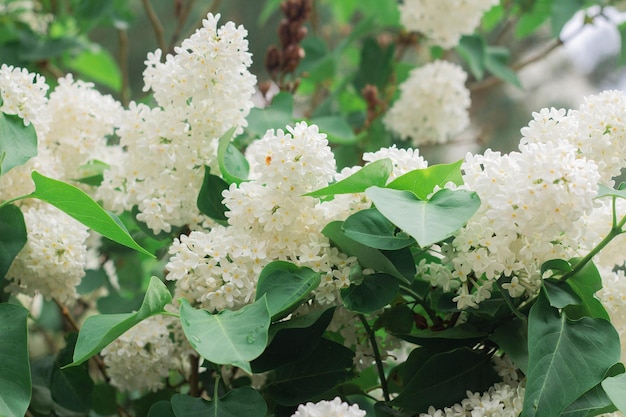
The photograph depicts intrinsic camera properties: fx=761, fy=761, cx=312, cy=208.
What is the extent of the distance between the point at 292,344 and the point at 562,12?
0.82 m

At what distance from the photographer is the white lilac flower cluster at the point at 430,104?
1.11 m

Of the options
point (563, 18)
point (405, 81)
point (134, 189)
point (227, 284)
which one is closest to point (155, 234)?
point (134, 189)

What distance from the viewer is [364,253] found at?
576 mm

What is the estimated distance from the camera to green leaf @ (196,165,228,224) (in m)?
0.67

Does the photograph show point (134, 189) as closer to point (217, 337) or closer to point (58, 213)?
point (58, 213)

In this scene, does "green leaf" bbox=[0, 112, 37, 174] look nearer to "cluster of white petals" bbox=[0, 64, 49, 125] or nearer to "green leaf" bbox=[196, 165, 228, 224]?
"cluster of white petals" bbox=[0, 64, 49, 125]

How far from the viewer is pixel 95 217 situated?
1.94ft

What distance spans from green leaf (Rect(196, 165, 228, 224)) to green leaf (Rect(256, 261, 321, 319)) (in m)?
0.12

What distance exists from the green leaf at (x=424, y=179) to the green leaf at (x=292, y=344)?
109 millimetres

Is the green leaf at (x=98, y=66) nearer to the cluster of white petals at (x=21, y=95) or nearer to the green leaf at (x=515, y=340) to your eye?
the cluster of white petals at (x=21, y=95)

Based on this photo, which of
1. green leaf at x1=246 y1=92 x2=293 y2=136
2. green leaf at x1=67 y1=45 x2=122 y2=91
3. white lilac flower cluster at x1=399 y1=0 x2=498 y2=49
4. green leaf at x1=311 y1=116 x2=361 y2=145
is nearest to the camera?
green leaf at x1=246 y1=92 x2=293 y2=136

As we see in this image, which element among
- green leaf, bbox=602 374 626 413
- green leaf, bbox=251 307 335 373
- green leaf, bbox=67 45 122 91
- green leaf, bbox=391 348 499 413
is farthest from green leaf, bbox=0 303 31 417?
green leaf, bbox=67 45 122 91

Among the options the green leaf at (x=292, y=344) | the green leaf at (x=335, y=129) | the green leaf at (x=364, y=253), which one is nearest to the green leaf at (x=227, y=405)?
the green leaf at (x=292, y=344)

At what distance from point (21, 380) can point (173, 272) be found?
137 mm
